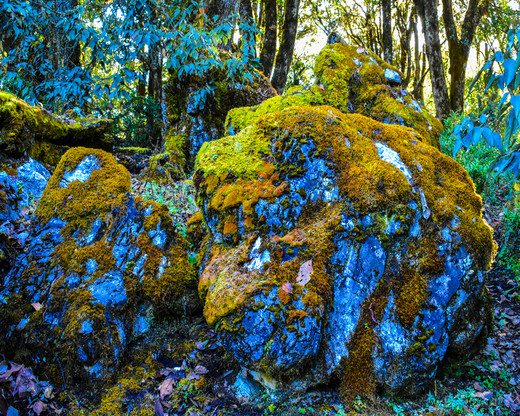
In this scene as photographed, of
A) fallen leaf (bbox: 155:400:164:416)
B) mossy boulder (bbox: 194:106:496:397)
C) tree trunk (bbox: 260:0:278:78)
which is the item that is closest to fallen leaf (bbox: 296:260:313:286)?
mossy boulder (bbox: 194:106:496:397)

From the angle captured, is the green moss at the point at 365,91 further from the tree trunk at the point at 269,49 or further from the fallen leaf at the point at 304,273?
the tree trunk at the point at 269,49

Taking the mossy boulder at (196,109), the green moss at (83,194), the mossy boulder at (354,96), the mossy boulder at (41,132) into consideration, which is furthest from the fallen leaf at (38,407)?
the mossy boulder at (196,109)

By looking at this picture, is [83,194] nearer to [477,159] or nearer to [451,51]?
[477,159]

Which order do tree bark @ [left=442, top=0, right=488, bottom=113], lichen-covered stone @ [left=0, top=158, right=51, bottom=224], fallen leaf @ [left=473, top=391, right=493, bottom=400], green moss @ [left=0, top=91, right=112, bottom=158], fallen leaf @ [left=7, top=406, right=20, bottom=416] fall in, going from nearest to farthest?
fallen leaf @ [left=7, top=406, right=20, bottom=416] → fallen leaf @ [left=473, top=391, right=493, bottom=400] → lichen-covered stone @ [left=0, top=158, right=51, bottom=224] → green moss @ [left=0, top=91, right=112, bottom=158] → tree bark @ [left=442, top=0, right=488, bottom=113]

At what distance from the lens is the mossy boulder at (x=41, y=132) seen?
5.90 metres

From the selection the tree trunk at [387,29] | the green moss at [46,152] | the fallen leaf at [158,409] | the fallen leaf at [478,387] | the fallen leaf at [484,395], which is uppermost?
the tree trunk at [387,29]

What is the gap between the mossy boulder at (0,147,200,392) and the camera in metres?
3.01

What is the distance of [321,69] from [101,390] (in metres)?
5.39

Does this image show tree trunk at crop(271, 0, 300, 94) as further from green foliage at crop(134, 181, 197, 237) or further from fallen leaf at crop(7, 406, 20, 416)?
fallen leaf at crop(7, 406, 20, 416)

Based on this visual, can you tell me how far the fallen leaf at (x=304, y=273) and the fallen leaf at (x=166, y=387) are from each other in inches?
58.7

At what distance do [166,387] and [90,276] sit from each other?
1366 mm

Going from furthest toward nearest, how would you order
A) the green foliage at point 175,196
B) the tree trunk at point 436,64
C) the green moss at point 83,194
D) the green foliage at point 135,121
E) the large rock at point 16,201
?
1. the green foliage at point 135,121
2. the tree trunk at point 436,64
3. the green foliage at point 175,196
4. the green moss at point 83,194
5. the large rock at point 16,201

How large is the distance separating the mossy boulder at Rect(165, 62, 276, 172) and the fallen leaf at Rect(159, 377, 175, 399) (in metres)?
5.16

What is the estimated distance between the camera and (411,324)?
2945 mm
